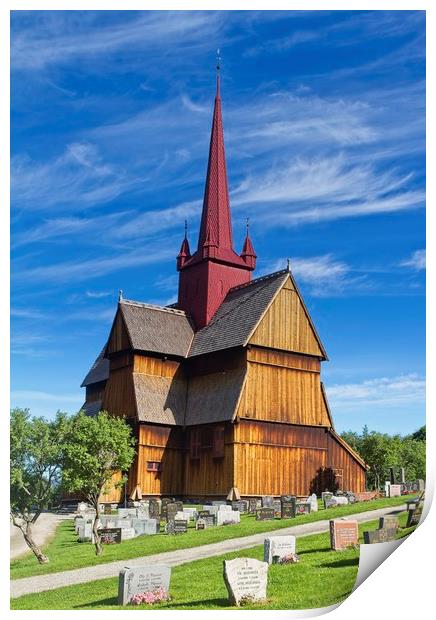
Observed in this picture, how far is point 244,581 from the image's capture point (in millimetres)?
15625

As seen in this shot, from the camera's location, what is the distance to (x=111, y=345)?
4303 cm

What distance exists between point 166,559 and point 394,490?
34.7 feet

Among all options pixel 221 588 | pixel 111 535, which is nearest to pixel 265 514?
pixel 111 535

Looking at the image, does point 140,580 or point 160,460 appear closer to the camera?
point 140,580

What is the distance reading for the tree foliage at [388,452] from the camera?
83.4ft

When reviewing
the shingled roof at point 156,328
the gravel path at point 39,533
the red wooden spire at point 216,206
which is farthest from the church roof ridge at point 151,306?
the gravel path at point 39,533

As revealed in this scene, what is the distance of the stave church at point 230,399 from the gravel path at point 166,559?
11851 millimetres

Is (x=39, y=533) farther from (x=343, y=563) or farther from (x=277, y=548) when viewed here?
(x=343, y=563)

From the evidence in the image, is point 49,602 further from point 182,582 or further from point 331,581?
point 331,581

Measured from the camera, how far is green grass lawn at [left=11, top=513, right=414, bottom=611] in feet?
50.5

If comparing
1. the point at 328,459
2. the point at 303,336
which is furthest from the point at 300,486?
the point at 303,336

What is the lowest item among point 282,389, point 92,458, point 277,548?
point 277,548

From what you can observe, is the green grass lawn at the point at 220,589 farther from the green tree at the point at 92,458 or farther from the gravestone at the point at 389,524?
the green tree at the point at 92,458

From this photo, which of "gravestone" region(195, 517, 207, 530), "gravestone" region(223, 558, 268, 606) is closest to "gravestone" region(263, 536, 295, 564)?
"gravestone" region(223, 558, 268, 606)
